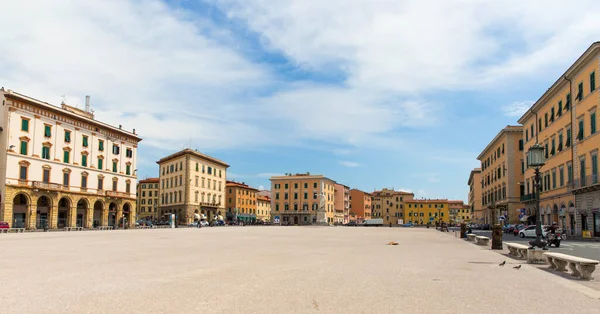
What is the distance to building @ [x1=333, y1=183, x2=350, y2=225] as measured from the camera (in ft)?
453

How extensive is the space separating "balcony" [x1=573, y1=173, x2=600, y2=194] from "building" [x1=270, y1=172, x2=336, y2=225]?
79832 mm

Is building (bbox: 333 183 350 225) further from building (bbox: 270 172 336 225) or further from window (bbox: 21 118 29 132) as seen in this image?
window (bbox: 21 118 29 132)

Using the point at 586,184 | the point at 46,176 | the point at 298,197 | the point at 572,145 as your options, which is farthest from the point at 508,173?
the point at 298,197

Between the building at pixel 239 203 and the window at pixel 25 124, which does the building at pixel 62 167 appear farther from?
the building at pixel 239 203

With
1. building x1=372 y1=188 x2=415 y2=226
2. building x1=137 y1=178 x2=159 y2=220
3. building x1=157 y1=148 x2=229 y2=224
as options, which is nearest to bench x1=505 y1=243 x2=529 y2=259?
building x1=157 y1=148 x2=229 y2=224

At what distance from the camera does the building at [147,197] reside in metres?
132

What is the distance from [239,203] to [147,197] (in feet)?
91.1

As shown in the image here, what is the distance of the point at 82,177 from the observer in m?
62.9

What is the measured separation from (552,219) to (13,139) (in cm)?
5845

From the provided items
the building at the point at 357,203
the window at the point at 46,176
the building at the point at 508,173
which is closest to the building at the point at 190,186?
the window at the point at 46,176

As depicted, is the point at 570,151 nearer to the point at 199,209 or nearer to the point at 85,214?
the point at 85,214

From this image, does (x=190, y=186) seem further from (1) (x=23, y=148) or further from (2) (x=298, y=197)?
(1) (x=23, y=148)

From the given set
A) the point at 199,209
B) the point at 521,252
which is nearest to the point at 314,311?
the point at 521,252

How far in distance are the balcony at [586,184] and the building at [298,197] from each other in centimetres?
7983
